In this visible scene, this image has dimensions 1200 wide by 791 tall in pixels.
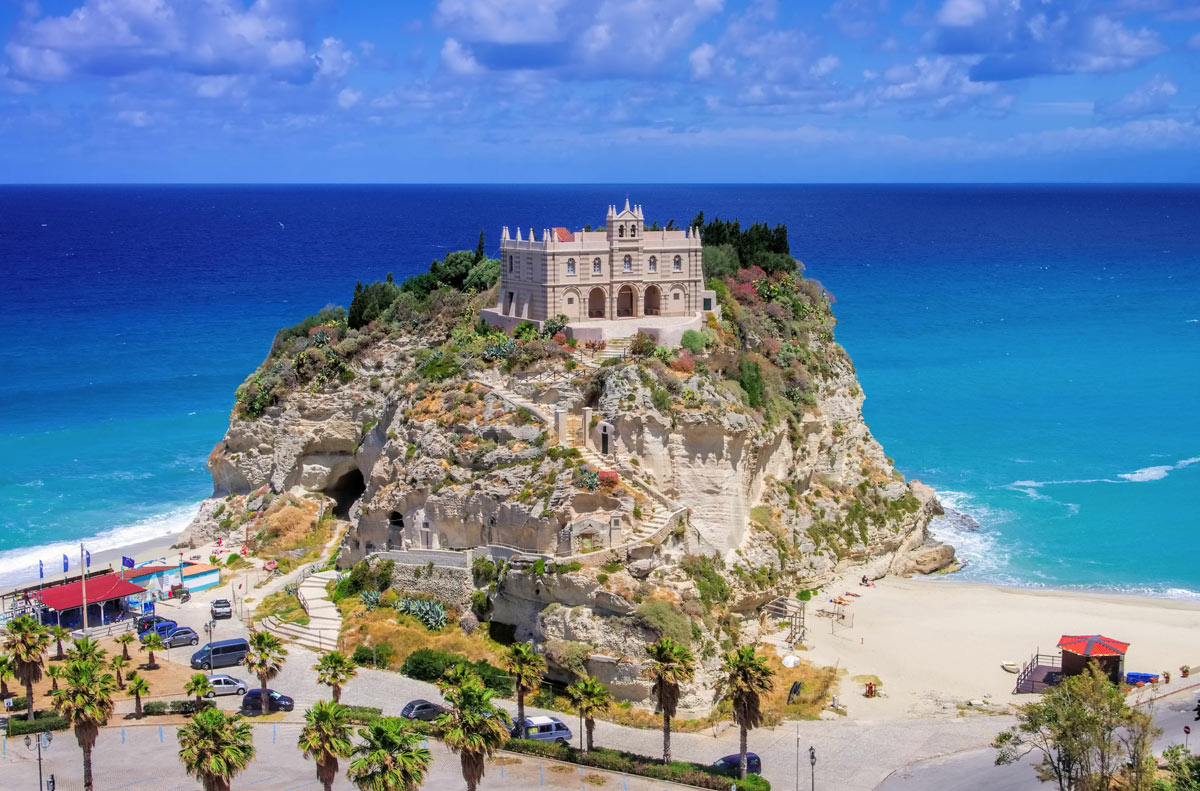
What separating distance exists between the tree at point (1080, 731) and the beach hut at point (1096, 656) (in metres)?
9.38

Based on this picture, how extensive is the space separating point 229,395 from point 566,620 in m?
66.1

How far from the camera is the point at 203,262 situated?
19700 cm

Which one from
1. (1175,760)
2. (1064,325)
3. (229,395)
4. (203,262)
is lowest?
(1175,760)

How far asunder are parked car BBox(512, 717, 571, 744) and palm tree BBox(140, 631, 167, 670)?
50.8ft

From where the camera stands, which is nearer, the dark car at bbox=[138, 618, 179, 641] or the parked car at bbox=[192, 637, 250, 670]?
the parked car at bbox=[192, 637, 250, 670]

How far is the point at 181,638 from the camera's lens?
53844 millimetres

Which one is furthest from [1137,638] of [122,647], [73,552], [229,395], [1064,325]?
[1064,325]

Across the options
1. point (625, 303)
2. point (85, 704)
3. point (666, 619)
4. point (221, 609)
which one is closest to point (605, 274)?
point (625, 303)

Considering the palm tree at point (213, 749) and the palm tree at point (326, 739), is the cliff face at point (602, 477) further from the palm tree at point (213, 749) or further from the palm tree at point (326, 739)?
the palm tree at point (213, 749)

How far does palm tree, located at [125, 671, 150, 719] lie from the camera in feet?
145

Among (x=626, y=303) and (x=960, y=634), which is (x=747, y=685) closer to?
(x=960, y=634)

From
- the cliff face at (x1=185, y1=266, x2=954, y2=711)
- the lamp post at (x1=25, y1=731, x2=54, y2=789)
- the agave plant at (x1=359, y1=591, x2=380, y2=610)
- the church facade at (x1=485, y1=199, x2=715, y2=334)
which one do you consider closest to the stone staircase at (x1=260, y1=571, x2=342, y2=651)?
the agave plant at (x1=359, y1=591, x2=380, y2=610)

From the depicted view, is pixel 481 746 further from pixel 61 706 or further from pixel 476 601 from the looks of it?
pixel 476 601

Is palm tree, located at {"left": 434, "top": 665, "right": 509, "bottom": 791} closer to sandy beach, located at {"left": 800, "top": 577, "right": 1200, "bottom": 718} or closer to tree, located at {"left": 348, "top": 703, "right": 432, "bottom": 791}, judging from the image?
tree, located at {"left": 348, "top": 703, "right": 432, "bottom": 791}
